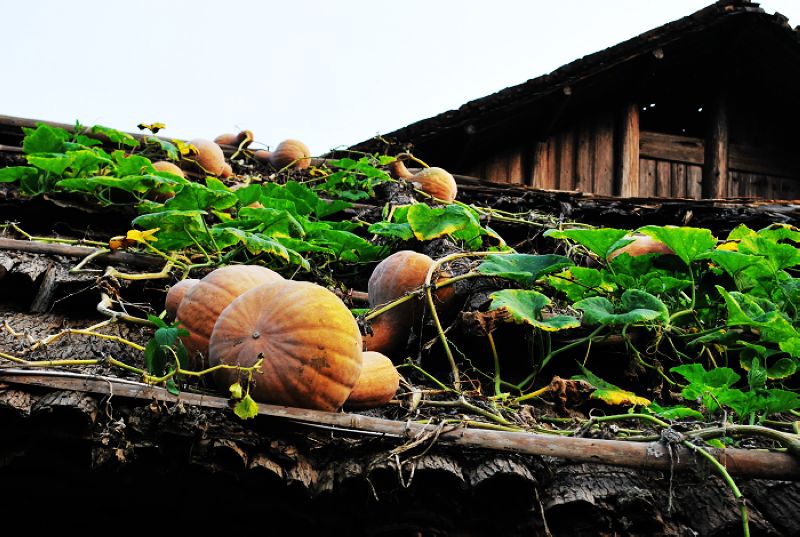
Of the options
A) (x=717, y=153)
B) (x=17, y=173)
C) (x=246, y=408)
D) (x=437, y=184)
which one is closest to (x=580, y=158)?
(x=717, y=153)

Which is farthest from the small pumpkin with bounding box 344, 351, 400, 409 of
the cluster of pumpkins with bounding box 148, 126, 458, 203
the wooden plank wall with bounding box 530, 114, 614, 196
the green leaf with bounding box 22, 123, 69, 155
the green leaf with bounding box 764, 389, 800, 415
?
the wooden plank wall with bounding box 530, 114, 614, 196

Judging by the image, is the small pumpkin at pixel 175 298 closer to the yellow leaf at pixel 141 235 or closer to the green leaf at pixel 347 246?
the yellow leaf at pixel 141 235

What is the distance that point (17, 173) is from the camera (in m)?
3.75

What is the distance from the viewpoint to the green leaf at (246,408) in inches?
66.0

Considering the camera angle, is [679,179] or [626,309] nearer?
[626,309]

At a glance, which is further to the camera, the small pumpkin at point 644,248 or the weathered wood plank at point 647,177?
the weathered wood plank at point 647,177

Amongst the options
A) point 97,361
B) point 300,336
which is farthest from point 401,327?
point 97,361

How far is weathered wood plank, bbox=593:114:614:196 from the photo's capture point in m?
7.38

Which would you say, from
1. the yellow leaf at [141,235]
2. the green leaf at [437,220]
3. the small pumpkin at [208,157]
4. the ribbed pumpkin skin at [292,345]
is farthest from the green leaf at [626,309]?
the small pumpkin at [208,157]

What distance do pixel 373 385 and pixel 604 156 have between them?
19.3 ft

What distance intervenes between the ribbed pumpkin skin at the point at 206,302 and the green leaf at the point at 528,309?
722 millimetres

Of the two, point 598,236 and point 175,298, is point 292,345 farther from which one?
point 598,236

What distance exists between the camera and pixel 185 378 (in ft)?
6.54

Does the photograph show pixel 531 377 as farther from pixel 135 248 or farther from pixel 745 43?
pixel 745 43
